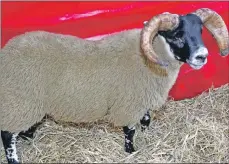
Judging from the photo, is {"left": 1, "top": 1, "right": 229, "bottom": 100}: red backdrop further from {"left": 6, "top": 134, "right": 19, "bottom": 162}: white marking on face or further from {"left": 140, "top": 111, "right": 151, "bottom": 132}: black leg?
{"left": 6, "top": 134, "right": 19, "bottom": 162}: white marking on face

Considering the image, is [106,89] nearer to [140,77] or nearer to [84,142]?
[140,77]

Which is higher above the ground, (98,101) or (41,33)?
(41,33)

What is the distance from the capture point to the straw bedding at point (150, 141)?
10.5 ft

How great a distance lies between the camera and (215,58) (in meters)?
4.06

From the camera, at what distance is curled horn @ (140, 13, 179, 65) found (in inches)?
110

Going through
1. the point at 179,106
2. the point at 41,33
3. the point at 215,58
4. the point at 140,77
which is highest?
the point at 41,33

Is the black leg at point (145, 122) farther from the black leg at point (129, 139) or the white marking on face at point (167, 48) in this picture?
the white marking on face at point (167, 48)

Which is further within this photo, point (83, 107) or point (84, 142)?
point (84, 142)

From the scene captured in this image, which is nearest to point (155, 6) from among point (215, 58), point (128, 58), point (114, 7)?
point (114, 7)

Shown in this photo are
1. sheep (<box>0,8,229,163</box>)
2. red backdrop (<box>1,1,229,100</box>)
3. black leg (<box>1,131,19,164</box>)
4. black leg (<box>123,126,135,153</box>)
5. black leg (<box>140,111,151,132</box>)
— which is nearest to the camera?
sheep (<box>0,8,229,163</box>)

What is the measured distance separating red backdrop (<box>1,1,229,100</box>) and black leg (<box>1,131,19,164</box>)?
34.5 inches

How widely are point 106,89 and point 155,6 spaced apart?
117 centimetres

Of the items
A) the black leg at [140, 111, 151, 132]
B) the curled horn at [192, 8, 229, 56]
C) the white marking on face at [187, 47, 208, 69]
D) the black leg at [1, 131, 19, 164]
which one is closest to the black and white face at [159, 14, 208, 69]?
the white marking on face at [187, 47, 208, 69]

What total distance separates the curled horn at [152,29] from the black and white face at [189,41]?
0.06 meters
